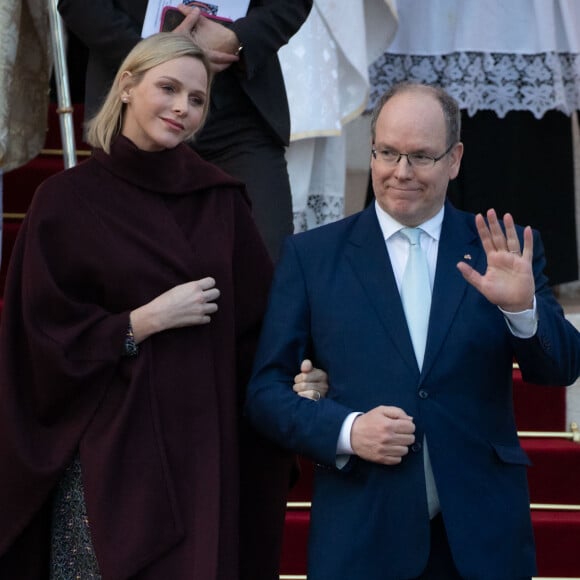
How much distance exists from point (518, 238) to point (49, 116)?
11.8ft

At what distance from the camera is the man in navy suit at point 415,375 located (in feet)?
10.8

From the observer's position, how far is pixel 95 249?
3.67 meters

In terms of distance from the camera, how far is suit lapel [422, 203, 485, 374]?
3.36 meters

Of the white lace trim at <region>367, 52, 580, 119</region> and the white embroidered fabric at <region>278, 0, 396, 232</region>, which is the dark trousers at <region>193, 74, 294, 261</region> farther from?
the white lace trim at <region>367, 52, 580, 119</region>

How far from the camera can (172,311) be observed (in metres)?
3.58

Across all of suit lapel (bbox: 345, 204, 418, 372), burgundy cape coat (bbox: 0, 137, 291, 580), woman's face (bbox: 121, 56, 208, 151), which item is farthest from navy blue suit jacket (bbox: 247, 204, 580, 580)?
woman's face (bbox: 121, 56, 208, 151)

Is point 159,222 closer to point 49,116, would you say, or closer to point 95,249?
point 95,249

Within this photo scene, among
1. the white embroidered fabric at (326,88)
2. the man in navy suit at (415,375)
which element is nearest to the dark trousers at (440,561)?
the man in navy suit at (415,375)

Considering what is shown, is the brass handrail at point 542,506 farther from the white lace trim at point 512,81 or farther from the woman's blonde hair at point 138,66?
the white lace trim at point 512,81

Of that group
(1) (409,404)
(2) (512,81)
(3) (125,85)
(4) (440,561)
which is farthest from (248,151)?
(2) (512,81)

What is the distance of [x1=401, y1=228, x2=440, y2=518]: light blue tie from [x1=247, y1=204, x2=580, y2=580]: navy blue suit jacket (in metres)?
0.04

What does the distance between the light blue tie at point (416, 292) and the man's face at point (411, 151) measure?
6 centimetres

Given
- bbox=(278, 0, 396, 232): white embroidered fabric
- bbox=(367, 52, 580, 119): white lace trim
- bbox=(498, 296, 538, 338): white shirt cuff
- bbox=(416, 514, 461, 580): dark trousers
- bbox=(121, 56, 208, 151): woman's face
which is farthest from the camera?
bbox=(367, 52, 580, 119): white lace trim

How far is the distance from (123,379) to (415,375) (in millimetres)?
772
